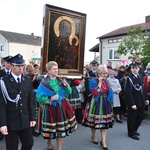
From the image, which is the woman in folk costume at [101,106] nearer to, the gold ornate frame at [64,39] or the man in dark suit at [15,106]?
the gold ornate frame at [64,39]

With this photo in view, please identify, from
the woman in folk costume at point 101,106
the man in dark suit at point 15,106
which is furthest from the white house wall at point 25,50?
the man in dark suit at point 15,106

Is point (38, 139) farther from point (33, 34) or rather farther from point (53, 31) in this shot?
point (33, 34)

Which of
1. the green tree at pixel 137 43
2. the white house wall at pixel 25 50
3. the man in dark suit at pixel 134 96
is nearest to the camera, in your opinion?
the man in dark suit at pixel 134 96

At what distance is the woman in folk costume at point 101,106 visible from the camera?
3.95 m

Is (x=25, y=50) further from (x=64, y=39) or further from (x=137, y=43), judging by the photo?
(x=64, y=39)

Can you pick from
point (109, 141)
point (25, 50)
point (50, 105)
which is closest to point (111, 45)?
point (109, 141)

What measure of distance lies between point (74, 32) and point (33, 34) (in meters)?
45.3

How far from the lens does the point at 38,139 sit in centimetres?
445

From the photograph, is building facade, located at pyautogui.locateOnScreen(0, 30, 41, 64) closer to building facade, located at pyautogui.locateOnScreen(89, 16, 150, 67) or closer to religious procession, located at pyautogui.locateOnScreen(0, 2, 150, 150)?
building facade, located at pyautogui.locateOnScreen(89, 16, 150, 67)

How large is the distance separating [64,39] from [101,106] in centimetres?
160

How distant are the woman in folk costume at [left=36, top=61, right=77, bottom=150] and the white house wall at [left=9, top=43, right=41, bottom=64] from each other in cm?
3569

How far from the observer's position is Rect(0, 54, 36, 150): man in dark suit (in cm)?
268

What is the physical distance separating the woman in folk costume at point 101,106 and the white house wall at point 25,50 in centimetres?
3534

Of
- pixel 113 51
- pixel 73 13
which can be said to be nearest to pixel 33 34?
pixel 113 51
